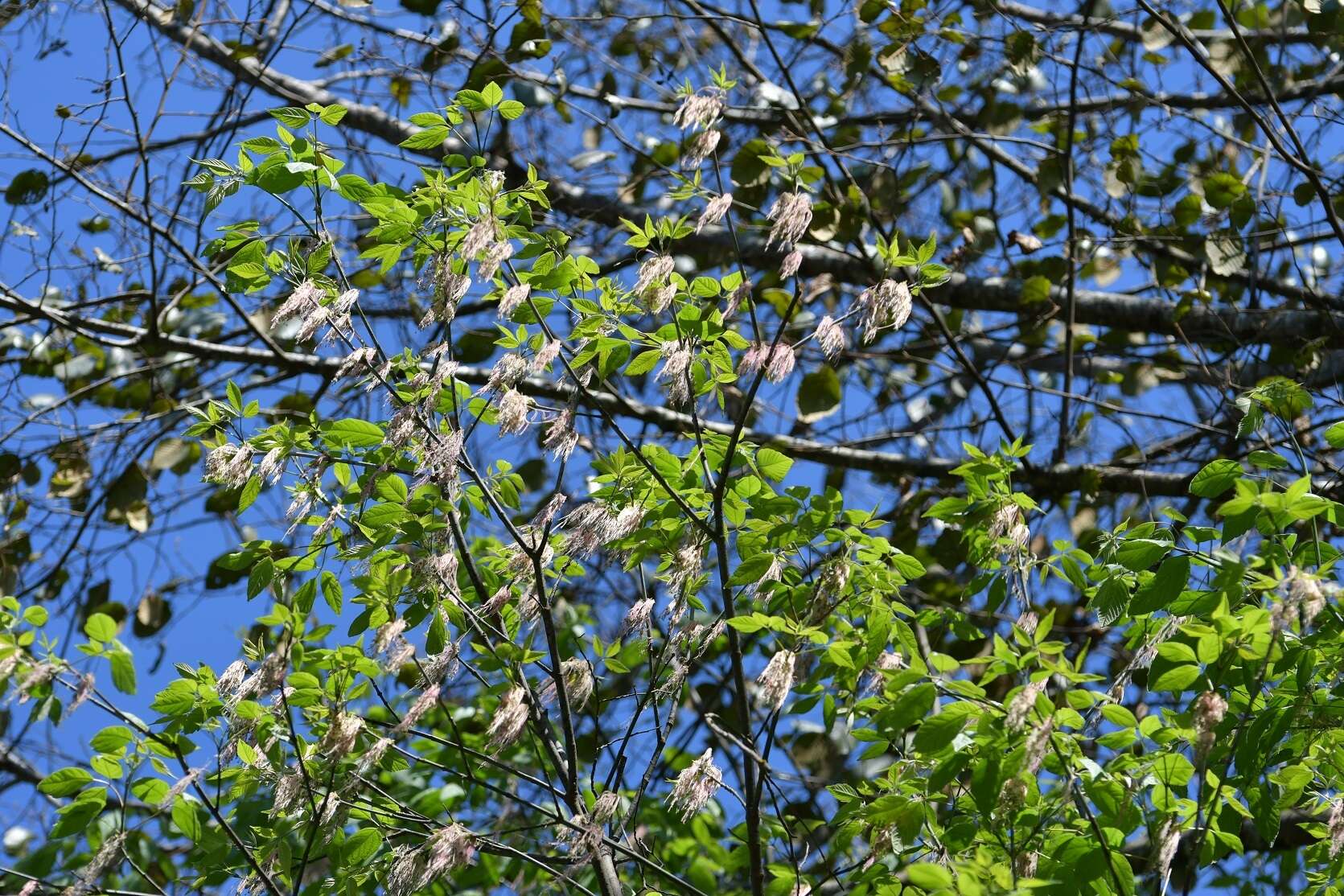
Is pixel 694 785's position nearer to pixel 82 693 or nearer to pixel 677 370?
pixel 677 370

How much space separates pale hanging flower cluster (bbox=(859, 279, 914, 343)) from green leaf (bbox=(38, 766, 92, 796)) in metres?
1.41

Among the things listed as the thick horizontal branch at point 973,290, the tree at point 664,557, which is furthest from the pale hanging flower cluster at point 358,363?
the thick horizontal branch at point 973,290

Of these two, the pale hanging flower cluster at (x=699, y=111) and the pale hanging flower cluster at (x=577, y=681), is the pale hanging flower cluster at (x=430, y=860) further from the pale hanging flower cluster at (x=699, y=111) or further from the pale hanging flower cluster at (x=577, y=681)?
the pale hanging flower cluster at (x=699, y=111)

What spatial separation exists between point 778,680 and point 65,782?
1166 millimetres

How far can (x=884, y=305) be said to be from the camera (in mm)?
2016

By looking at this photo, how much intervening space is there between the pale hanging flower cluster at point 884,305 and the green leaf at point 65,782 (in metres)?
1.41

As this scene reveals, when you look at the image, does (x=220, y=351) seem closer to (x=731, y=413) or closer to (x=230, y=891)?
(x=731, y=413)

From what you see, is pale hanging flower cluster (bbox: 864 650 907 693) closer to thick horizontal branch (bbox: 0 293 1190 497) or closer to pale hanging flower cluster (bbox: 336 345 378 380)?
pale hanging flower cluster (bbox: 336 345 378 380)

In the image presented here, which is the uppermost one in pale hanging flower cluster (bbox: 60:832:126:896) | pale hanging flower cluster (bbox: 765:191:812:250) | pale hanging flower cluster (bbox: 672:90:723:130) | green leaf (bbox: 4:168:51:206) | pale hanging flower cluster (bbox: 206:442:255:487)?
green leaf (bbox: 4:168:51:206)

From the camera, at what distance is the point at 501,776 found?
3.76m

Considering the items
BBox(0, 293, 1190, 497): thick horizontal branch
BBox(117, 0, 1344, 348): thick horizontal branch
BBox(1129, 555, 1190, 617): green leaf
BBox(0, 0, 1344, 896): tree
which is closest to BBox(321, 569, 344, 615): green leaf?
BBox(0, 0, 1344, 896): tree

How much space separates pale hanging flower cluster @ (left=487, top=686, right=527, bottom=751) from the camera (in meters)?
2.06

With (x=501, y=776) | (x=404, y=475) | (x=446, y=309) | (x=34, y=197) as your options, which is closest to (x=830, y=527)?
(x=446, y=309)

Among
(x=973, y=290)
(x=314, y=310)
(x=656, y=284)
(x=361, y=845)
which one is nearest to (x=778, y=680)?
(x=656, y=284)
